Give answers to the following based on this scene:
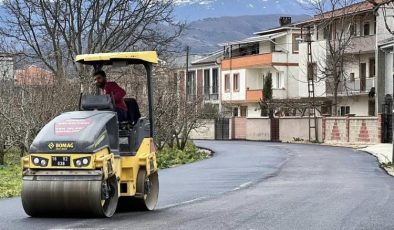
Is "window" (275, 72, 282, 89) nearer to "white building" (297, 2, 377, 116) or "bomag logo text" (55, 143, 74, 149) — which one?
"white building" (297, 2, 377, 116)

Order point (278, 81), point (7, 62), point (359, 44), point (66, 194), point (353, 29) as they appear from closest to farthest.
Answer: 1. point (66, 194)
2. point (7, 62)
3. point (359, 44)
4. point (353, 29)
5. point (278, 81)

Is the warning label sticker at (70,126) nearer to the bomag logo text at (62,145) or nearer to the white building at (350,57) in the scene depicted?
the bomag logo text at (62,145)

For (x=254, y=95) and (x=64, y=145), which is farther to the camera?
(x=254, y=95)

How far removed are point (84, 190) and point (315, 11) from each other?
5160 cm

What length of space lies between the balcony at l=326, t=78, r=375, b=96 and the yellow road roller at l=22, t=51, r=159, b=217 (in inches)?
1816

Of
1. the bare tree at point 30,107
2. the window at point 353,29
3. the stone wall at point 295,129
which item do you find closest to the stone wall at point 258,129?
the stone wall at point 295,129

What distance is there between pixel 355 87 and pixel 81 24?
26004 mm

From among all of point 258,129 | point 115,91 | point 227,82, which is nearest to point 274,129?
point 258,129

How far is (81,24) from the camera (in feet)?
133

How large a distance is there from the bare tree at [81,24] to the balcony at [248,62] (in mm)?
29878

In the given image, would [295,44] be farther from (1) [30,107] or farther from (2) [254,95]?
(1) [30,107]

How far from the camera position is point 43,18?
4081cm

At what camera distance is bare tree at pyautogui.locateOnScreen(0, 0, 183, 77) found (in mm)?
40312

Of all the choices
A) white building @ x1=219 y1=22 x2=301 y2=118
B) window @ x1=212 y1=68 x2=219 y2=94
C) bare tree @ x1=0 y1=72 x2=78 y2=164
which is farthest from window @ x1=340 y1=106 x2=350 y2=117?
bare tree @ x1=0 y1=72 x2=78 y2=164
